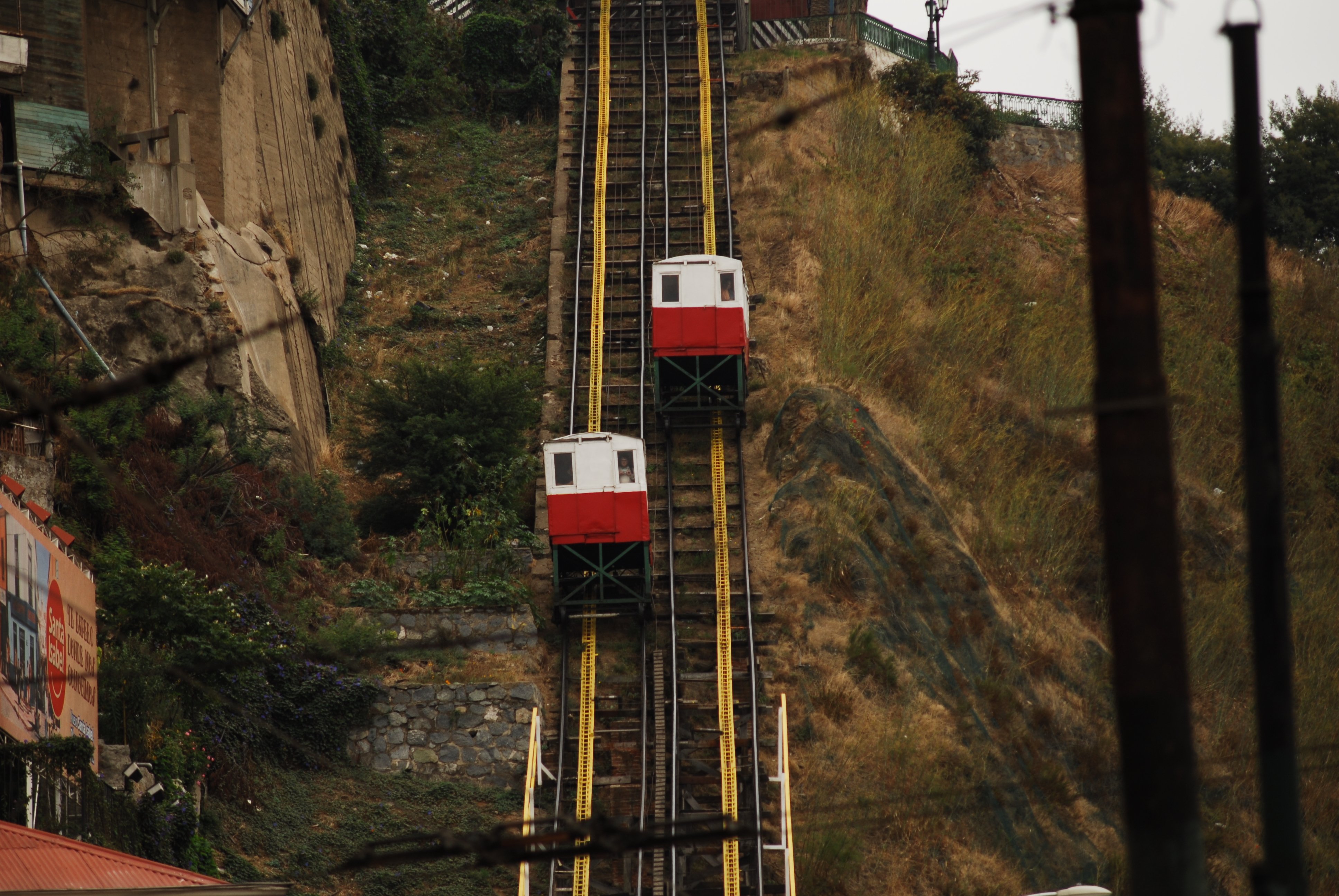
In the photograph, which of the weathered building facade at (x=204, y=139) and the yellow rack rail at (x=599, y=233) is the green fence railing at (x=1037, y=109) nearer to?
the yellow rack rail at (x=599, y=233)

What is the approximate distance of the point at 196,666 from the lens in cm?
1909

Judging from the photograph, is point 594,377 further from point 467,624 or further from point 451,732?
point 451,732

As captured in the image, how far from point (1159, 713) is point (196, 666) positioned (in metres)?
15.0

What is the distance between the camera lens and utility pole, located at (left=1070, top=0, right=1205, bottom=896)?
20.9 feet

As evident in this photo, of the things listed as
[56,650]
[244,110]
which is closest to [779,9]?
[244,110]

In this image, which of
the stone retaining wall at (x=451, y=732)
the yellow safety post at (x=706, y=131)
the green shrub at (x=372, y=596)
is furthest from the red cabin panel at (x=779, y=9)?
the stone retaining wall at (x=451, y=732)

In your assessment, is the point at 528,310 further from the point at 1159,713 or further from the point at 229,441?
the point at 1159,713

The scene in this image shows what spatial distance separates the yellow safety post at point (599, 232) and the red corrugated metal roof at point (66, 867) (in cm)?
1535

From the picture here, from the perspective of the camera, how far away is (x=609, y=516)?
2348 cm

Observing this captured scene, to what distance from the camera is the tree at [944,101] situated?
4412cm

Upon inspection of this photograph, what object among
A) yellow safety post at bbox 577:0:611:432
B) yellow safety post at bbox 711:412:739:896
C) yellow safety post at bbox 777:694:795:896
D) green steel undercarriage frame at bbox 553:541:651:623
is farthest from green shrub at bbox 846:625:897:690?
yellow safety post at bbox 577:0:611:432

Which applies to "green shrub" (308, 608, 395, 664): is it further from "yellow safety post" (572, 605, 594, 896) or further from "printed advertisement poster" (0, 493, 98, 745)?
"printed advertisement poster" (0, 493, 98, 745)

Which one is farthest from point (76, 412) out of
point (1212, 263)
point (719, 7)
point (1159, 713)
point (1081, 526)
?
point (1212, 263)

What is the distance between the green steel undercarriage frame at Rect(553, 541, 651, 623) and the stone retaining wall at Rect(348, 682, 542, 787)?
199 cm
